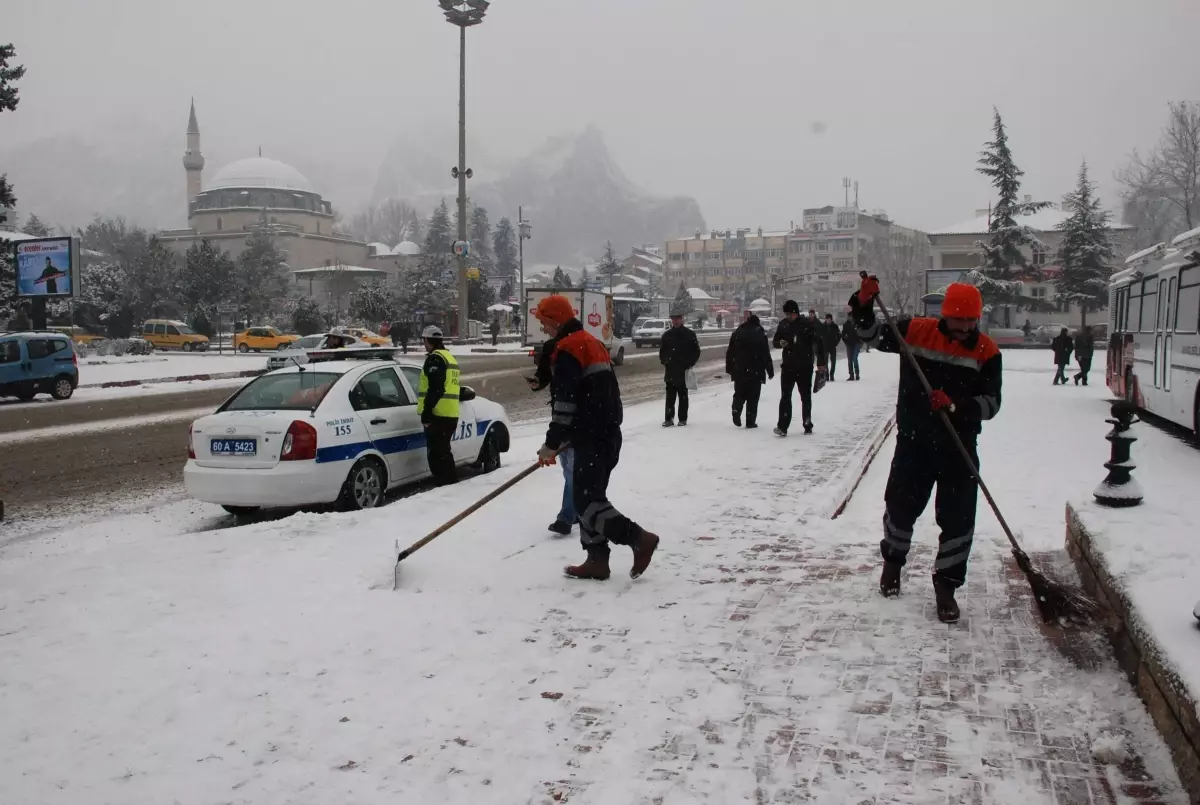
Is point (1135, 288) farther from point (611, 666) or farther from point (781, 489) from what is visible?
point (611, 666)

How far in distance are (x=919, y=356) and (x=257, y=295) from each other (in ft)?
223

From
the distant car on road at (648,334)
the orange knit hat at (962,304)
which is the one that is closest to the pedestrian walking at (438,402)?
the orange knit hat at (962,304)

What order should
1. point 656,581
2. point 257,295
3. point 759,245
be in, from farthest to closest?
1. point 759,245
2. point 257,295
3. point 656,581

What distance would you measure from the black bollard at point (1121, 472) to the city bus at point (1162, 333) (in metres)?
7.54

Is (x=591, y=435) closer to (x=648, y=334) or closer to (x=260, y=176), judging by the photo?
(x=648, y=334)

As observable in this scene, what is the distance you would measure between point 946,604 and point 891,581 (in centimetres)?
44

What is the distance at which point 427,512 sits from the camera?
7.74 m

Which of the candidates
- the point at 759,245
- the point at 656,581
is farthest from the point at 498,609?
the point at 759,245

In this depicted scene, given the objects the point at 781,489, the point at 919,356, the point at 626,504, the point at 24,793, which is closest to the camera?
the point at 24,793

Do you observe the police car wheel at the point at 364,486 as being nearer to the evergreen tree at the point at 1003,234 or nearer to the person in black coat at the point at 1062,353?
the person in black coat at the point at 1062,353

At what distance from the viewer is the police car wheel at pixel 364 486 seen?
8.40m

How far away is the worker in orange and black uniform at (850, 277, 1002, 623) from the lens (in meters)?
5.24

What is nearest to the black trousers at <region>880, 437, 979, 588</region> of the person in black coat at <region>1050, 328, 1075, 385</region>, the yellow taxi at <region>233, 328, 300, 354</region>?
the person in black coat at <region>1050, 328, 1075, 385</region>

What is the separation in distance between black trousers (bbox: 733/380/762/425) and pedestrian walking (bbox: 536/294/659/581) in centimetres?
809
